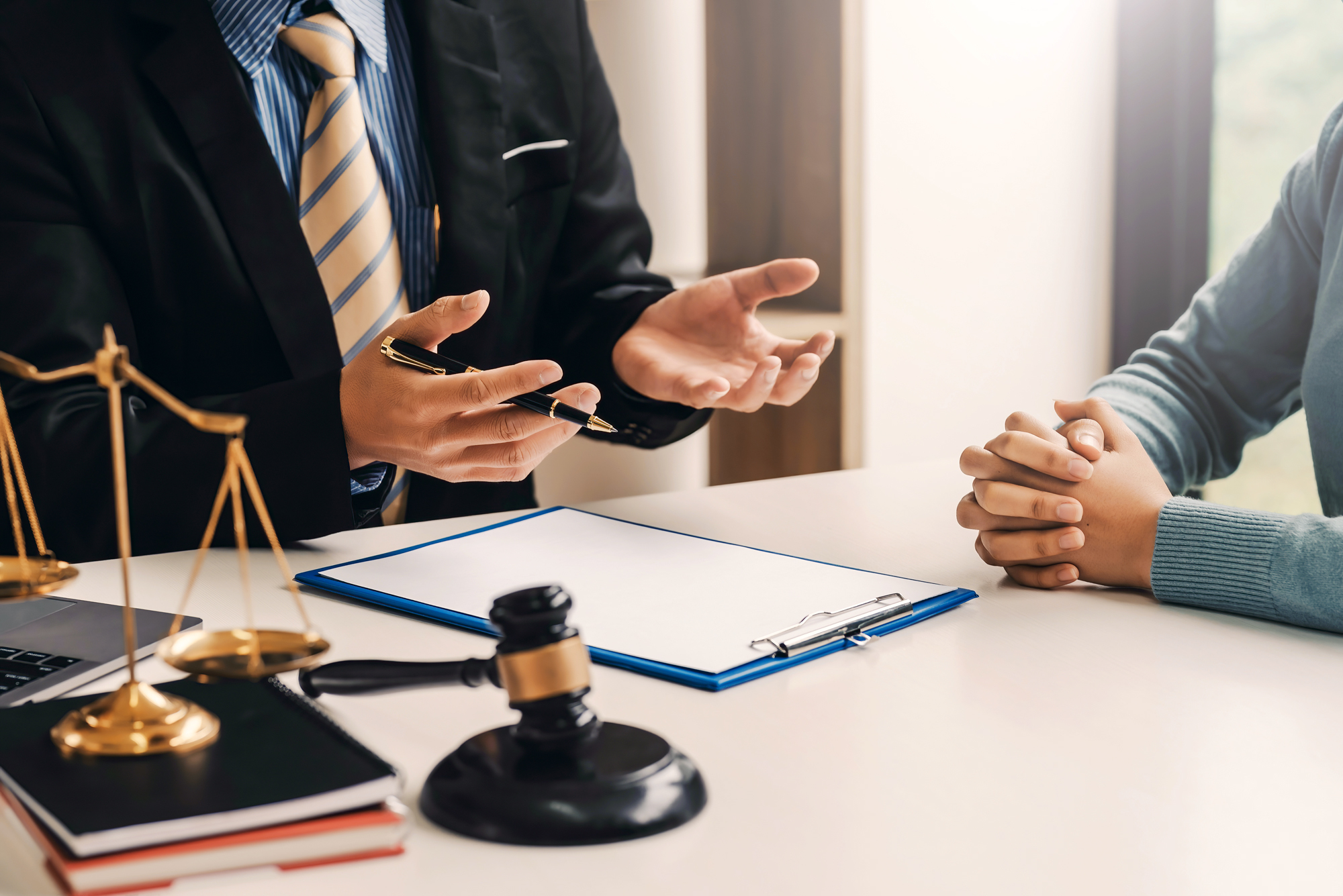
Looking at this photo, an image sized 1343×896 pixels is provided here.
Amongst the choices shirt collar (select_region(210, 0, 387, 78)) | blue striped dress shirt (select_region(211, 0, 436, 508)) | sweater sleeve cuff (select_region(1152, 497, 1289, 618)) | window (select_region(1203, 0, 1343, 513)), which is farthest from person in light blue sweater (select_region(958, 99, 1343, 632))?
window (select_region(1203, 0, 1343, 513))

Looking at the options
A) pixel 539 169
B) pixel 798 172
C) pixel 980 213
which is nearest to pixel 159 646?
pixel 539 169

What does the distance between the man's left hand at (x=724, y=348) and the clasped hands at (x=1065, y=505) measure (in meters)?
0.18

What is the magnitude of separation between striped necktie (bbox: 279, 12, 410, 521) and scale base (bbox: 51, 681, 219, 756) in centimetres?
84

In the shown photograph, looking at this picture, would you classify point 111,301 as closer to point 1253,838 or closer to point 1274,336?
point 1253,838

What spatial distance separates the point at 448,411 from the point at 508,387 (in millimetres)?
68

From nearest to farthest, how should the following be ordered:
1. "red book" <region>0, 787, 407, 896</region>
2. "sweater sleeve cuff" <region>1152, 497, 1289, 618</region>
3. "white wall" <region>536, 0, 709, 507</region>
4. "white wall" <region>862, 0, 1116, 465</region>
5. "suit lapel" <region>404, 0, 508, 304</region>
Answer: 1. "red book" <region>0, 787, 407, 896</region>
2. "sweater sleeve cuff" <region>1152, 497, 1289, 618</region>
3. "suit lapel" <region>404, 0, 508, 304</region>
4. "white wall" <region>536, 0, 709, 507</region>
5. "white wall" <region>862, 0, 1116, 465</region>

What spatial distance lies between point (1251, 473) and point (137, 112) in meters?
2.35

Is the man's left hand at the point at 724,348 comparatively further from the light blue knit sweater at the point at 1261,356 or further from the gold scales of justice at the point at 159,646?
the gold scales of justice at the point at 159,646

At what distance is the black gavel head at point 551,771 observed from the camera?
398mm

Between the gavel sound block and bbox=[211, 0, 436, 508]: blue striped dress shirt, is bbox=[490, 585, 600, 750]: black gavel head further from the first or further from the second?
bbox=[211, 0, 436, 508]: blue striped dress shirt

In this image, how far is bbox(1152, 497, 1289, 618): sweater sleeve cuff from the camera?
70 centimetres

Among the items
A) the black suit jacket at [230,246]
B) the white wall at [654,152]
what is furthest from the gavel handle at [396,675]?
the white wall at [654,152]

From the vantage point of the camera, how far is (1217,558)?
0.72 meters

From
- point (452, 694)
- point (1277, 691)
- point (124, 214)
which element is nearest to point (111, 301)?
point (124, 214)
